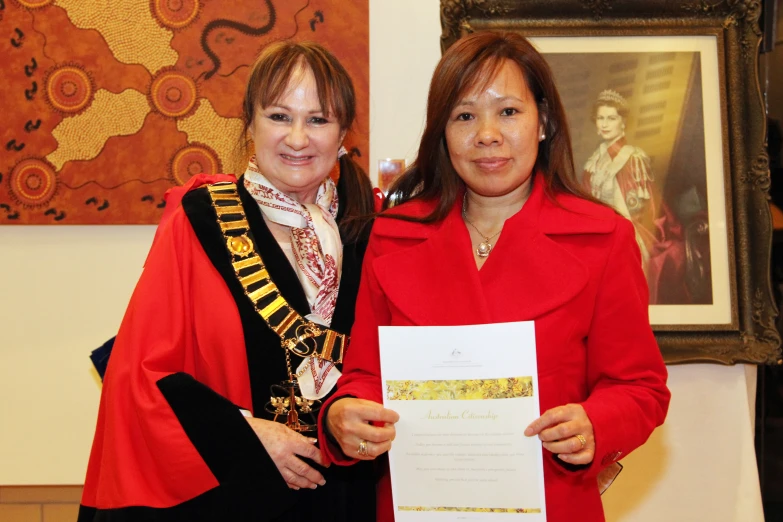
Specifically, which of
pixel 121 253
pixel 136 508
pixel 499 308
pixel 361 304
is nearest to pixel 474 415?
pixel 499 308

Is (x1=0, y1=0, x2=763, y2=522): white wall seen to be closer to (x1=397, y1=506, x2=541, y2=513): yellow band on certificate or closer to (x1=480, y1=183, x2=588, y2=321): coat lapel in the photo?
(x1=480, y1=183, x2=588, y2=321): coat lapel

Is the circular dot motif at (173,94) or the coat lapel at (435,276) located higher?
the circular dot motif at (173,94)

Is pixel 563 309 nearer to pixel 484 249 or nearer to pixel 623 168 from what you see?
pixel 484 249

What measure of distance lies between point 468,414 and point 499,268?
34 centimetres


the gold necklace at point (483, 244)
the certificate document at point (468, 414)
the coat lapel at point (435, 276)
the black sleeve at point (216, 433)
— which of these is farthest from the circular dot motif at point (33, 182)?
the certificate document at point (468, 414)

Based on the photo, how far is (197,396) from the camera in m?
1.59

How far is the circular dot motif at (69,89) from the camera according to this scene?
2.66m

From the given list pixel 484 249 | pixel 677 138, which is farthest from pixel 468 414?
pixel 677 138

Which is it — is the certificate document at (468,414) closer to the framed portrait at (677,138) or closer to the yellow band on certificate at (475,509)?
the yellow band on certificate at (475,509)

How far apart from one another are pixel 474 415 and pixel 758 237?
1.69 m

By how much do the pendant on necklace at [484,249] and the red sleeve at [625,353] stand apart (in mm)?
259

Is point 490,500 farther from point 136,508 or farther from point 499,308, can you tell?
point 136,508

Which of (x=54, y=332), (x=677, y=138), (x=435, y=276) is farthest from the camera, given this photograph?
(x=54, y=332)

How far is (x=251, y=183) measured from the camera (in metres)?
1.81
